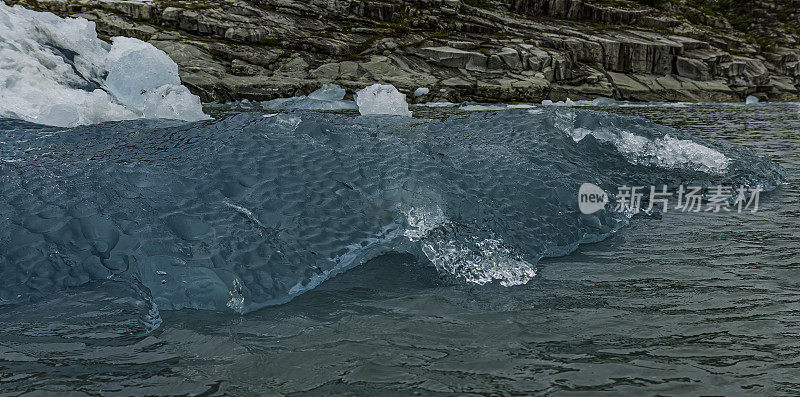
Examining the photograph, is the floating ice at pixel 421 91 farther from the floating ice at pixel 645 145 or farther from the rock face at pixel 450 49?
the floating ice at pixel 645 145

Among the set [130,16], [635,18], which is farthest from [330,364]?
[635,18]

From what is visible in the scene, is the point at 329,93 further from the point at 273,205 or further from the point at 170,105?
the point at 273,205

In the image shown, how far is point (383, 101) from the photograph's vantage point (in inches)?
659

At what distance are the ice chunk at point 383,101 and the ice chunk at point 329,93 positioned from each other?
26.8 meters

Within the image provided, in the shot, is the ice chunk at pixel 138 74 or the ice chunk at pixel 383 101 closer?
the ice chunk at pixel 383 101

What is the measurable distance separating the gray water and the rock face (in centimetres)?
4064

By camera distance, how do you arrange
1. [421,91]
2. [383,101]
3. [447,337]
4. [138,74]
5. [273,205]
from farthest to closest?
[421,91] → [138,74] → [383,101] → [273,205] → [447,337]

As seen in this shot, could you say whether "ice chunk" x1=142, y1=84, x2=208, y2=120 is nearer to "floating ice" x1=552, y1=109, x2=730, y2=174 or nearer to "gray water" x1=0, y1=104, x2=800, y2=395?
"floating ice" x1=552, y1=109, x2=730, y2=174

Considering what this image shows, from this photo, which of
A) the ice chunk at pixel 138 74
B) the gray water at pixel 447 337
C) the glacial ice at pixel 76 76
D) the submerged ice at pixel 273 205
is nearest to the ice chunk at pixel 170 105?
the glacial ice at pixel 76 76

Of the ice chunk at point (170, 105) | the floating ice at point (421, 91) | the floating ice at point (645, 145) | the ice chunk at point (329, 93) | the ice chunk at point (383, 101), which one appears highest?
the floating ice at point (645, 145)

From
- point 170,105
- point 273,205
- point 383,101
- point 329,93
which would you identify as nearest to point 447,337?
point 273,205

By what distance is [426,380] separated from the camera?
306cm

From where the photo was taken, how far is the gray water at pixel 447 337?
3047mm

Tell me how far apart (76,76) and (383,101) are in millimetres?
9709
